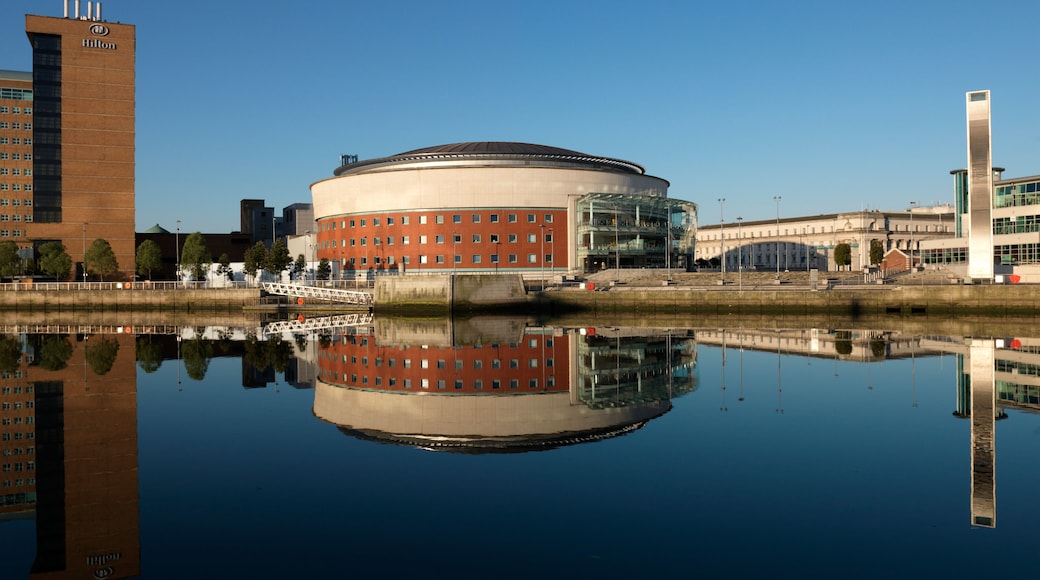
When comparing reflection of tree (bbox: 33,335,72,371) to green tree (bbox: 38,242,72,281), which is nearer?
reflection of tree (bbox: 33,335,72,371)

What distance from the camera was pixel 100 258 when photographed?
10331cm

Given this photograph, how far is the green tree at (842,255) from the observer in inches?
5482

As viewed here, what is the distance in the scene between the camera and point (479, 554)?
33.3 ft

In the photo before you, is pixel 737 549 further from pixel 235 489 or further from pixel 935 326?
pixel 935 326

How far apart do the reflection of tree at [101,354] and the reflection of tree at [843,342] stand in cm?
3113

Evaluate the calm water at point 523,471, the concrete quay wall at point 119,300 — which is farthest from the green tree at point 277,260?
the calm water at point 523,471

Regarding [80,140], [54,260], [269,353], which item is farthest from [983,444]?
[80,140]

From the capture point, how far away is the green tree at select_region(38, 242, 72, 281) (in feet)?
336

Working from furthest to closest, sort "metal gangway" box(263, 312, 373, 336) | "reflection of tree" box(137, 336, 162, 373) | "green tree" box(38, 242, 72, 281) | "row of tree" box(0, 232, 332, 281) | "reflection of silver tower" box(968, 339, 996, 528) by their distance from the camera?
"green tree" box(38, 242, 72, 281)
"row of tree" box(0, 232, 332, 281)
"metal gangway" box(263, 312, 373, 336)
"reflection of tree" box(137, 336, 162, 373)
"reflection of silver tower" box(968, 339, 996, 528)

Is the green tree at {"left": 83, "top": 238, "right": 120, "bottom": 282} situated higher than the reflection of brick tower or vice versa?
the green tree at {"left": 83, "top": 238, "right": 120, "bottom": 282}

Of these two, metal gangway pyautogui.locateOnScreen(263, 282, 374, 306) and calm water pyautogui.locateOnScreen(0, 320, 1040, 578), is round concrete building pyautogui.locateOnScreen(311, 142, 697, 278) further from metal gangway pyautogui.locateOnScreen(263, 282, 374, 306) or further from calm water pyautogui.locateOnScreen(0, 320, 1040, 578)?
calm water pyautogui.locateOnScreen(0, 320, 1040, 578)

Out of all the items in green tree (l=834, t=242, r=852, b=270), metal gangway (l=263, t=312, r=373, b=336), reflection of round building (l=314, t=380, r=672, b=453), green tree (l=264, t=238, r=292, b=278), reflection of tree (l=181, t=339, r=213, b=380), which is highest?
green tree (l=834, t=242, r=852, b=270)

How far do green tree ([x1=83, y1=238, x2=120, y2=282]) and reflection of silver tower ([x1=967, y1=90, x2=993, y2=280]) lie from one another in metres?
98.4

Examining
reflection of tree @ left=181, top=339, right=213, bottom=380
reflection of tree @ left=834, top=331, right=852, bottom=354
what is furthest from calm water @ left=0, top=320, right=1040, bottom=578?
reflection of tree @ left=834, top=331, right=852, bottom=354
